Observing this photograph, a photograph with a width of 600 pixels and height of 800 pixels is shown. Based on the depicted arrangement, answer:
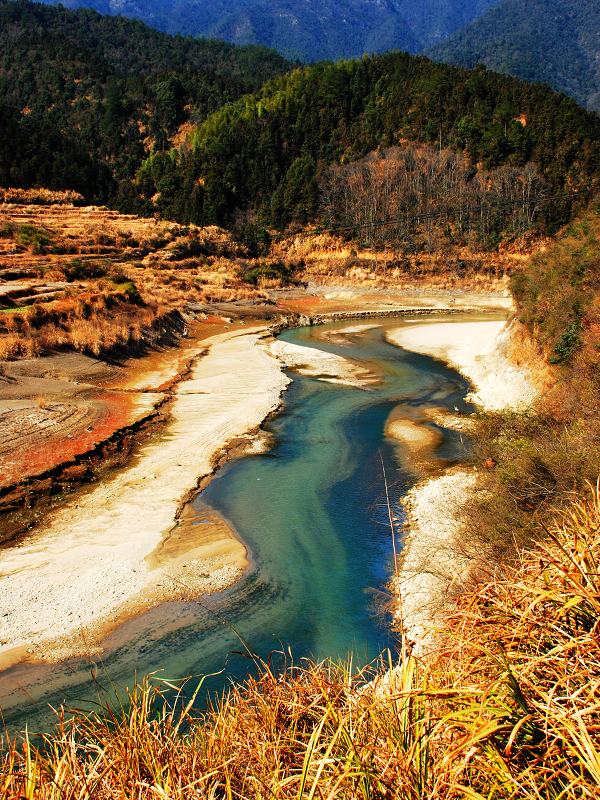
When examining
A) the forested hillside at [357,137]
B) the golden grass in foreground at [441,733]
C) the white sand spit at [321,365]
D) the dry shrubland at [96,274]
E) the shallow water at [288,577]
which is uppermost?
the forested hillside at [357,137]

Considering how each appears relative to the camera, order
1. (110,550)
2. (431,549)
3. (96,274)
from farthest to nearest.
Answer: (96,274)
(110,550)
(431,549)

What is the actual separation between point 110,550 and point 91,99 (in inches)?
5012

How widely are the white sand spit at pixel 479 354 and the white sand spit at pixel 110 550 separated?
10.4 meters

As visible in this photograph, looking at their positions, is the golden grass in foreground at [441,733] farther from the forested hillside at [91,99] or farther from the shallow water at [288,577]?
the forested hillside at [91,99]

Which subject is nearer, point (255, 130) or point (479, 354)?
point (479, 354)

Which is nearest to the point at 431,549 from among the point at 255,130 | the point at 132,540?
the point at 132,540

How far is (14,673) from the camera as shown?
866 centimetres

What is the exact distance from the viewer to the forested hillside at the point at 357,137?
74875mm

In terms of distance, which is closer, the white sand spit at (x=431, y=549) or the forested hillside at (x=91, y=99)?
the white sand spit at (x=431, y=549)

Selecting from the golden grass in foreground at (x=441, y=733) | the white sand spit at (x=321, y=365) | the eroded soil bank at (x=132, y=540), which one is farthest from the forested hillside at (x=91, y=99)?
the golden grass in foreground at (x=441, y=733)

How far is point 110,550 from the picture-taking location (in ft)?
39.5

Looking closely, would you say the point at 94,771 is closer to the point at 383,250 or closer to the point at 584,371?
the point at 584,371

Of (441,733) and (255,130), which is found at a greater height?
(255,130)

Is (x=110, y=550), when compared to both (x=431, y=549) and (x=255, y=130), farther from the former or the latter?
(x=255, y=130)
